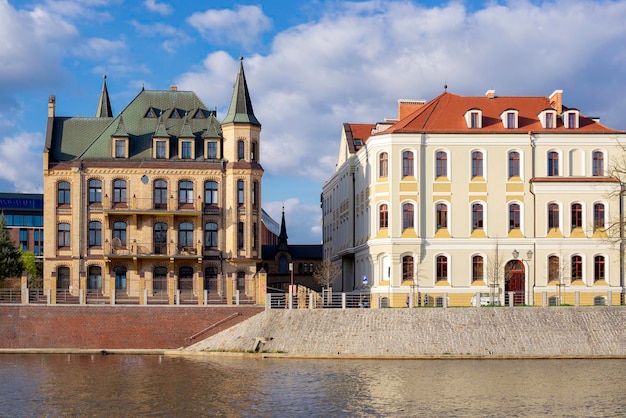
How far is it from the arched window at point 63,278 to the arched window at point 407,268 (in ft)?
78.3

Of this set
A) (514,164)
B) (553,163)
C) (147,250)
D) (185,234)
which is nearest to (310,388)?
(514,164)

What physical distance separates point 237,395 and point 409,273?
1022 inches

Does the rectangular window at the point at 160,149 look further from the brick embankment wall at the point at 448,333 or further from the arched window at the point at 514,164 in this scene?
the arched window at the point at 514,164

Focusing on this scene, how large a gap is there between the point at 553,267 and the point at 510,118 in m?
10.1

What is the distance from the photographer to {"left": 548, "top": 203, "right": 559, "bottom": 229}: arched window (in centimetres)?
6359

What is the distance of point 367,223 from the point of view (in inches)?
2616

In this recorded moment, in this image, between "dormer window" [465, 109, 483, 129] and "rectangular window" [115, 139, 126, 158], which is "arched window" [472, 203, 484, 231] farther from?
"rectangular window" [115, 139, 126, 158]

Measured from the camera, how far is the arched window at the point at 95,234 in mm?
69312

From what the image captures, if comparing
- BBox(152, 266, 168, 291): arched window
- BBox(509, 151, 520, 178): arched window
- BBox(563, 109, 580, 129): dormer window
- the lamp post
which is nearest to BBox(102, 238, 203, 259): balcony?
BBox(152, 266, 168, 291): arched window

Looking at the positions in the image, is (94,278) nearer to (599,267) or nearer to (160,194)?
(160,194)

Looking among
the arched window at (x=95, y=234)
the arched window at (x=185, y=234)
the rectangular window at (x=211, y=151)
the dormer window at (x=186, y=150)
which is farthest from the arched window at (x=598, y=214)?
the arched window at (x=95, y=234)

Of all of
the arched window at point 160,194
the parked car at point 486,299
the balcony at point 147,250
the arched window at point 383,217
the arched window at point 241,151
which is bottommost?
the parked car at point 486,299

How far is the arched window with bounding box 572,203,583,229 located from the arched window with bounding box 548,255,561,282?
245cm

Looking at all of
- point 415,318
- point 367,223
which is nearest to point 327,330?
point 415,318
